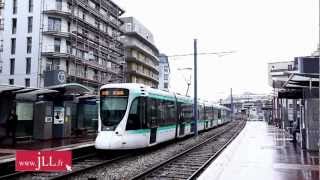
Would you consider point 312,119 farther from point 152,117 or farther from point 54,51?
point 54,51

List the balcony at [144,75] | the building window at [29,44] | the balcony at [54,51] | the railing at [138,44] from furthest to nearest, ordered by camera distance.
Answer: the railing at [138,44], the balcony at [144,75], the building window at [29,44], the balcony at [54,51]

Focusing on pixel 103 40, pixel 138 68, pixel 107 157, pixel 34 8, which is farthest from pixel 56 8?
pixel 107 157

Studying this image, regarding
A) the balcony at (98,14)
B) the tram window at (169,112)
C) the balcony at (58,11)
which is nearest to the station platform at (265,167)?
the tram window at (169,112)

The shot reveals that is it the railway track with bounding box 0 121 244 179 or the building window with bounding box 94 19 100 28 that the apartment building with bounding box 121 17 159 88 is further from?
the railway track with bounding box 0 121 244 179


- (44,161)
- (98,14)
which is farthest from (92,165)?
(98,14)

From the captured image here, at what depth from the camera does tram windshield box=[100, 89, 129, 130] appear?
17734 mm

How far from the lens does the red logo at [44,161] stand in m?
6.46

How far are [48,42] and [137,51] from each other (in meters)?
32.2

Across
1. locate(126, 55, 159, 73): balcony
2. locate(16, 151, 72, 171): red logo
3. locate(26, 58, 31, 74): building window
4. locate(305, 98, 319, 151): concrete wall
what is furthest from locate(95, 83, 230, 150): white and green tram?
locate(126, 55, 159, 73): balcony

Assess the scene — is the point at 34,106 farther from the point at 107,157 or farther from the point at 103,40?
the point at 103,40

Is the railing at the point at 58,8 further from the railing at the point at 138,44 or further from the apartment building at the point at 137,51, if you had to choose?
the railing at the point at 138,44

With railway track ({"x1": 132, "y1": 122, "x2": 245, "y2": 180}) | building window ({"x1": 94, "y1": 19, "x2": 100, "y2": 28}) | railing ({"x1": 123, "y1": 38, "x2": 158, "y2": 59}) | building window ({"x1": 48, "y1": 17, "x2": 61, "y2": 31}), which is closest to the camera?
railway track ({"x1": 132, "y1": 122, "x2": 245, "y2": 180})

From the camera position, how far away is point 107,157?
18.3 metres

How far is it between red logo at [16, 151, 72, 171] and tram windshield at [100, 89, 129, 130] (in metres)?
11.0
